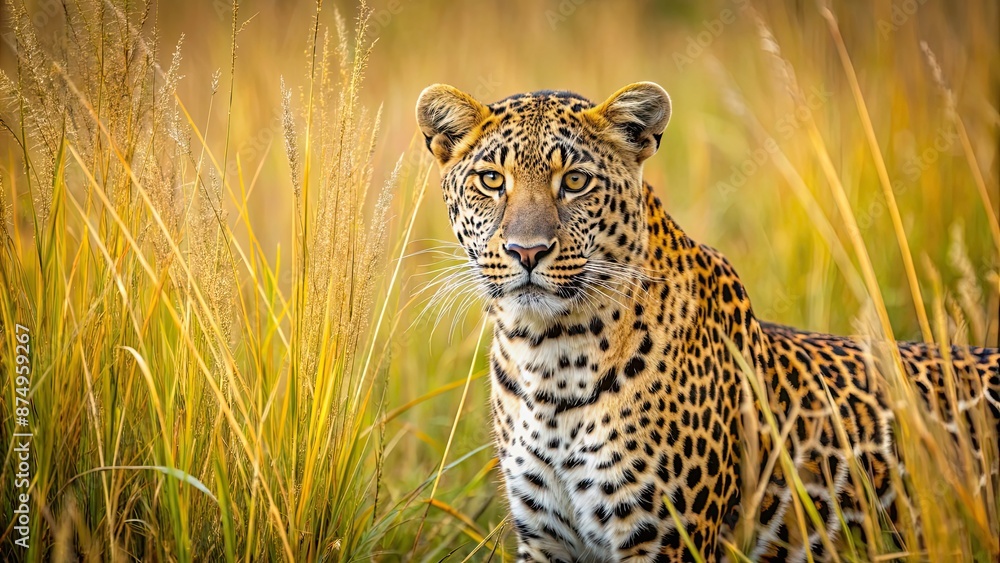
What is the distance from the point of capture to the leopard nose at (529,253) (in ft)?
12.6

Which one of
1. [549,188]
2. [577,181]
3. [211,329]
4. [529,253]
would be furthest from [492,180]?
[211,329]

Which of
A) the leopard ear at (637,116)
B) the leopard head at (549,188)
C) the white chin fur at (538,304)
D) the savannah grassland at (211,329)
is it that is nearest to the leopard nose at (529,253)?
the leopard head at (549,188)

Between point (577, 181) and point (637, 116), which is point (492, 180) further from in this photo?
point (637, 116)

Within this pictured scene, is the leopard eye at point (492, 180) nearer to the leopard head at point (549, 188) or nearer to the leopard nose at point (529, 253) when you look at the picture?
the leopard head at point (549, 188)

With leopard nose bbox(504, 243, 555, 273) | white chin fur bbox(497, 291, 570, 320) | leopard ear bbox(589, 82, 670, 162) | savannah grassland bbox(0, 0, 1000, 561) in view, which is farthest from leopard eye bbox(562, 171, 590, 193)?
savannah grassland bbox(0, 0, 1000, 561)

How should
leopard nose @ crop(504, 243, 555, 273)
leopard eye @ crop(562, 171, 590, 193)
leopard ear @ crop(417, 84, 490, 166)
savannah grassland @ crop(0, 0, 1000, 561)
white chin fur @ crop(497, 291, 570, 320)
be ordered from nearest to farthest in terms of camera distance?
1. savannah grassland @ crop(0, 0, 1000, 561)
2. leopard nose @ crop(504, 243, 555, 273)
3. white chin fur @ crop(497, 291, 570, 320)
4. leopard eye @ crop(562, 171, 590, 193)
5. leopard ear @ crop(417, 84, 490, 166)

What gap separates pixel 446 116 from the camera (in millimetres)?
4410

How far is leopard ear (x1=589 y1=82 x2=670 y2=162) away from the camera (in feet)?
13.7

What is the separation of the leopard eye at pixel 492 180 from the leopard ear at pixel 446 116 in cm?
28

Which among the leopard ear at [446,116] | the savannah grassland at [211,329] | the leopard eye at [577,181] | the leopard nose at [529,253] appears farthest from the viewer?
the leopard ear at [446,116]

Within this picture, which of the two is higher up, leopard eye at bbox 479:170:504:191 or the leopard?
leopard eye at bbox 479:170:504:191

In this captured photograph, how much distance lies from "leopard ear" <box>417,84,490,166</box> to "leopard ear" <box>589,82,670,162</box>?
1.78 ft

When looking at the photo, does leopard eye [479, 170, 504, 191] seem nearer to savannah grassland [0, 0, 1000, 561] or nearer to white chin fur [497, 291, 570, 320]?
savannah grassland [0, 0, 1000, 561]

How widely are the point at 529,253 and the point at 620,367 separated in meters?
0.63
